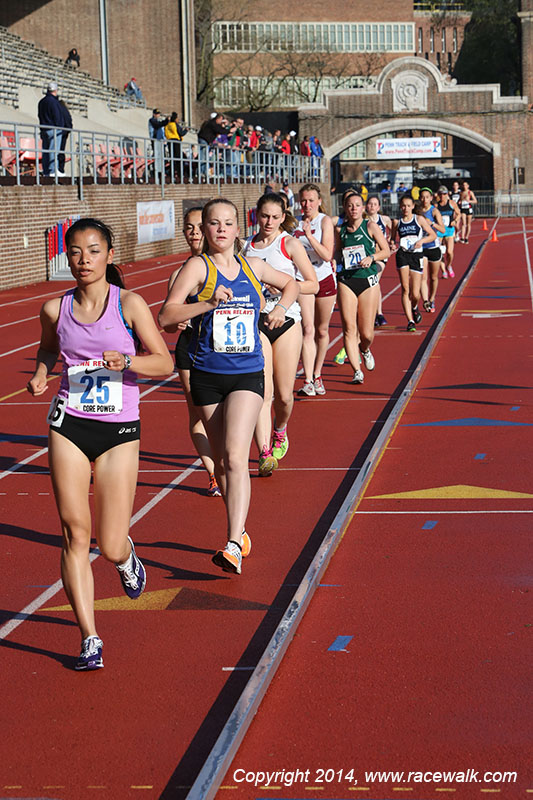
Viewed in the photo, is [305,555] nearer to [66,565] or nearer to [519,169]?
[66,565]

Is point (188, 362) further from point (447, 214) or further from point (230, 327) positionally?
point (447, 214)

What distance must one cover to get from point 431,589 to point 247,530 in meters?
1.71

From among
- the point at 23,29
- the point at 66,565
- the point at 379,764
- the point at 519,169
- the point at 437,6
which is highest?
the point at 437,6

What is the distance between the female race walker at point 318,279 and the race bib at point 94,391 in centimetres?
654

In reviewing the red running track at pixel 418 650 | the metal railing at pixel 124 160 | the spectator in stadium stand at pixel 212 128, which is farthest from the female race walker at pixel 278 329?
the spectator in stadium stand at pixel 212 128

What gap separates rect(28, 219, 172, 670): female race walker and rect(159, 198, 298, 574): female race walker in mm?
1236

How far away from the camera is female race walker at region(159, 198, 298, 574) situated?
7.05m

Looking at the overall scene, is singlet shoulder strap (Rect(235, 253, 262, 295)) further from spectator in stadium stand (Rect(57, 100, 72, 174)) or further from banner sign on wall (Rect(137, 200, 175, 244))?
banner sign on wall (Rect(137, 200, 175, 244))

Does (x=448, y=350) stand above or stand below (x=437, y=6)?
below

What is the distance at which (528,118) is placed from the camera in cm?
8238

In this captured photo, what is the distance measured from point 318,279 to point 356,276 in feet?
2.94

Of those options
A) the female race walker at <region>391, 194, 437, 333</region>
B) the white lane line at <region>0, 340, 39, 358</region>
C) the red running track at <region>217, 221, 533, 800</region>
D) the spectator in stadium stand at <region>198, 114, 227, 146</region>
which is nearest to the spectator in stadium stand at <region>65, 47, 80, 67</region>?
the spectator in stadium stand at <region>198, 114, 227, 146</region>

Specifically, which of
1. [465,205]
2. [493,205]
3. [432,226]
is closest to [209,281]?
[432,226]

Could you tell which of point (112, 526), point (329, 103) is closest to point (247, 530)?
point (112, 526)
